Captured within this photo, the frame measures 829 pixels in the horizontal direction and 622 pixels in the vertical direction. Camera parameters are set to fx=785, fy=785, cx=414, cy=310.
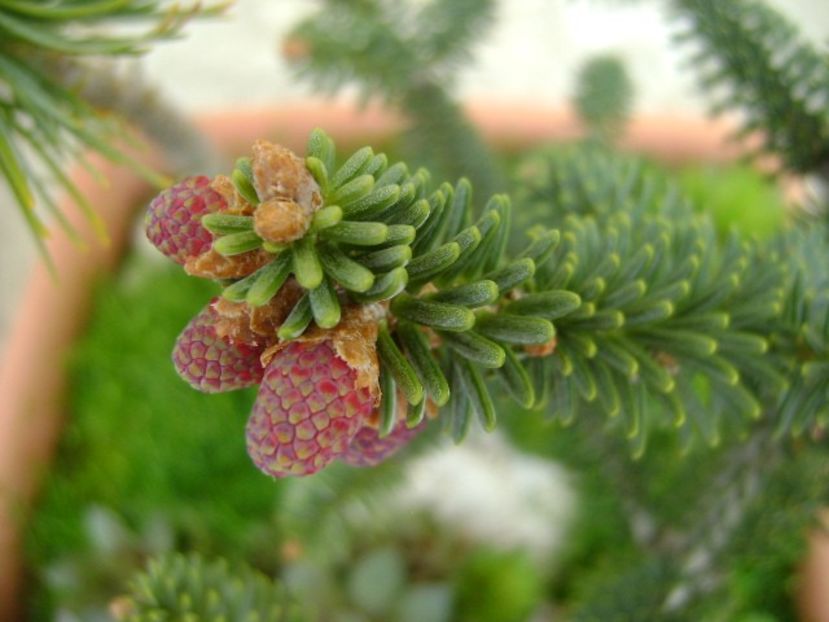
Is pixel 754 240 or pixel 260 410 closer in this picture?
pixel 260 410

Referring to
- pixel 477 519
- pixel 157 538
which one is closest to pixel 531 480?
pixel 477 519

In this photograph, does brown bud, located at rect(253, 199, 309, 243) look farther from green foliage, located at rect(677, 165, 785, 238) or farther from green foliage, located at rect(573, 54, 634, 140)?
green foliage, located at rect(677, 165, 785, 238)

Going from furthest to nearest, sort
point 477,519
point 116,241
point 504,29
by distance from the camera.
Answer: point 504,29 → point 116,241 → point 477,519

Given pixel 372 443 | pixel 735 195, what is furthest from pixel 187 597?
pixel 735 195

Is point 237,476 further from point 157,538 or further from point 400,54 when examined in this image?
point 400,54

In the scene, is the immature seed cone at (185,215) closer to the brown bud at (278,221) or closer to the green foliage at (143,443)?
the brown bud at (278,221)

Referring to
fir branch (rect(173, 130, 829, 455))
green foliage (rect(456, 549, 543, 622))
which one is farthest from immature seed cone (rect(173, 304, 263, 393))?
green foliage (rect(456, 549, 543, 622))
